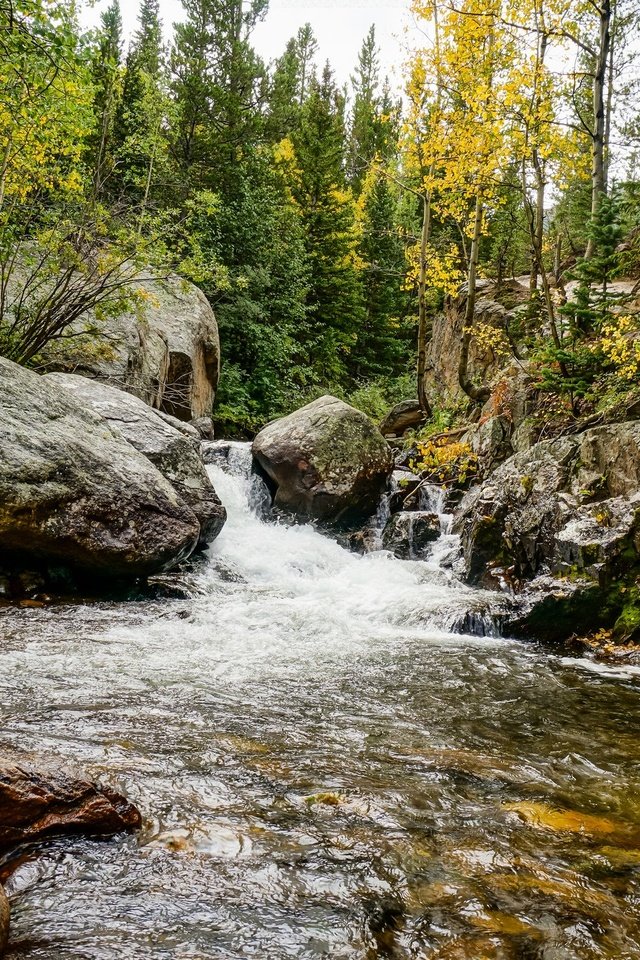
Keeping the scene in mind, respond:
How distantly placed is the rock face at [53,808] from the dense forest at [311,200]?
6.30 m

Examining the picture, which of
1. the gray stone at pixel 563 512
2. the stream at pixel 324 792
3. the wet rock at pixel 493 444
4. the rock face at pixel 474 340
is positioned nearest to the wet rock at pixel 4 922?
the stream at pixel 324 792

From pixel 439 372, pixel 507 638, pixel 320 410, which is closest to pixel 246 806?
pixel 507 638

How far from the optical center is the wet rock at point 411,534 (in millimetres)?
10633

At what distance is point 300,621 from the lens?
23.8 feet

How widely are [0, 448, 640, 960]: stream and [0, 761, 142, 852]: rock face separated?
0.25 ft

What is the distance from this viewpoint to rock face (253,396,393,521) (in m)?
11.8

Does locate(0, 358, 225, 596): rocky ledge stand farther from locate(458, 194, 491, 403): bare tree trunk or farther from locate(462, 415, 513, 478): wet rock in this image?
locate(458, 194, 491, 403): bare tree trunk

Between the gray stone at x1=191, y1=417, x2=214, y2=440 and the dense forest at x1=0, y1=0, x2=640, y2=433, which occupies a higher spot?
the dense forest at x1=0, y1=0, x2=640, y2=433

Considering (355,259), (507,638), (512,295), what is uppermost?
(355,259)

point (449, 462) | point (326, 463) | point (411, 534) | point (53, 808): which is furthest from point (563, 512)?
point (53, 808)

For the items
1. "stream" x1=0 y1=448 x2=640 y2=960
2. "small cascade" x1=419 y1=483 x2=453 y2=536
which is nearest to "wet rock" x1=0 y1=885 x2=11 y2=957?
"stream" x1=0 y1=448 x2=640 y2=960

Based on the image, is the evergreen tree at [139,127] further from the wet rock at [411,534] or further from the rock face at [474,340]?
the wet rock at [411,534]

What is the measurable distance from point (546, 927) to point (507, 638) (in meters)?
5.14

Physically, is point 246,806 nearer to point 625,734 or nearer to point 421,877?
point 421,877
